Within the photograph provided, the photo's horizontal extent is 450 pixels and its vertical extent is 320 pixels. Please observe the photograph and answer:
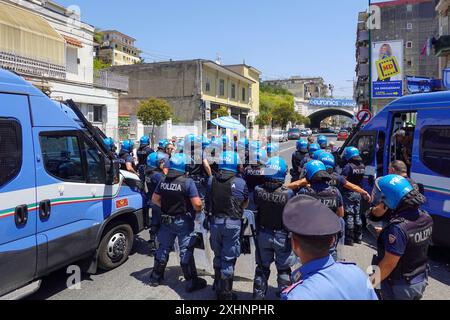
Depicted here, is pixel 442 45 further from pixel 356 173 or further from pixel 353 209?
pixel 353 209

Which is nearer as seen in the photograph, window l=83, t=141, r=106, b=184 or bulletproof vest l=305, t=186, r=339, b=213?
bulletproof vest l=305, t=186, r=339, b=213

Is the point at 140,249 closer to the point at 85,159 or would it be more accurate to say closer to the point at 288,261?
the point at 85,159

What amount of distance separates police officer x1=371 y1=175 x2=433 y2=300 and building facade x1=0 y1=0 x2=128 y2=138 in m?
13.4

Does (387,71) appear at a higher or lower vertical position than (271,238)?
higher

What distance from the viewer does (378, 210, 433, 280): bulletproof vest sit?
8.63ft

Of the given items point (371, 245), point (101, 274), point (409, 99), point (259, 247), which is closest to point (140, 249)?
point (101, 274)

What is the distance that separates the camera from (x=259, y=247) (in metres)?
4.14

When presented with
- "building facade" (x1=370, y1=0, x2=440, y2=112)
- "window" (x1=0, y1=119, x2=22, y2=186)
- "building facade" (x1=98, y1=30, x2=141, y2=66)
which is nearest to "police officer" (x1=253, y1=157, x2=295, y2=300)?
"window" (x1=0, y1=119, x2=22, y2=186)

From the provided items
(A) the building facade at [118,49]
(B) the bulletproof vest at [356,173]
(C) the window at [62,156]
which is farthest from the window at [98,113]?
(A) the building facade at [118,49]

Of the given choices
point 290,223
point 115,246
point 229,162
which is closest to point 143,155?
point 115,246

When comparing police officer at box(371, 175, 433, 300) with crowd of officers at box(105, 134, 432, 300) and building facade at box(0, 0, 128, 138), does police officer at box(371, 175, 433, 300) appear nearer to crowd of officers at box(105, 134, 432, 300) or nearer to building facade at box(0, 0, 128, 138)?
crowd of officers at box(105, 134, 432, 300)

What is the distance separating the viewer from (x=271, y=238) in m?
4.03

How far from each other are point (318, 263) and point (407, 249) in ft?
4.25

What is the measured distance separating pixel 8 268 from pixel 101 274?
64.1 inches
